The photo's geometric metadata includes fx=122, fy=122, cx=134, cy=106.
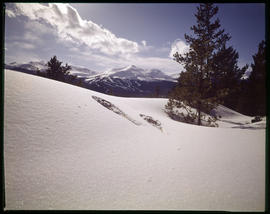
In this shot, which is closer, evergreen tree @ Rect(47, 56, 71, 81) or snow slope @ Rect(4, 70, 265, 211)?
snow slope @ Rect(4, 70, 265, 211)

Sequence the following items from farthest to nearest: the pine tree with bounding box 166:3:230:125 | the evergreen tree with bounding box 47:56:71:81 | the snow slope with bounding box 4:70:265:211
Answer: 1. the evergreen tree with bounding box 47:56:71:81
2. the pine tree with bounding box 166:3:230:125
3. the snow slope with bounding box 4:70:265:211

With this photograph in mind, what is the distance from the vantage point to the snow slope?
191 cm

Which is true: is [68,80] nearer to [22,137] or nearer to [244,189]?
[22,137]

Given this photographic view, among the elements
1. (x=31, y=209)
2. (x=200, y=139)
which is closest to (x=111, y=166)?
(x=31, y=209)

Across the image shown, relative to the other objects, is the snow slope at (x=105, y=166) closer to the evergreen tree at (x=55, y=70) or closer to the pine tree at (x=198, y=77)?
the pine tree at (x=198, y=77)

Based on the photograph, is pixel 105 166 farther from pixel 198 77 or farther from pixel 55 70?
pixel 55 70

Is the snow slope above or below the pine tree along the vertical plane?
below

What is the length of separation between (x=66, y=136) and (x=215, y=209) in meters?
3.17

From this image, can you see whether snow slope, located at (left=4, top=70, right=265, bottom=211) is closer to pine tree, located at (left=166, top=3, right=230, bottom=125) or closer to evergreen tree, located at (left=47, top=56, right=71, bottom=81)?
pine tree, located at (left=166, top=3, right=230, bottom=125)

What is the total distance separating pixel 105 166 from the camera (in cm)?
239

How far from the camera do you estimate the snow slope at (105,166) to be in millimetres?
1912

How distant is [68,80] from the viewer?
24.8 meters

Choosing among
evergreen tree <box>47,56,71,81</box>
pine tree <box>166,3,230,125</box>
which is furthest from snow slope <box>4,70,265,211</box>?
evergreen tree <box>47,56,71,81</box>

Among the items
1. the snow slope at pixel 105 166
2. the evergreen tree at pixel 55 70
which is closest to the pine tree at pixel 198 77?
the snow slope at pixel 105 166
